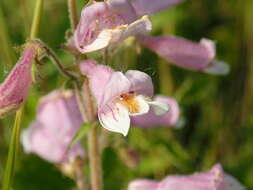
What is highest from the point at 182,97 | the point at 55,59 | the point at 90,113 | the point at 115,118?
the point at 55,59

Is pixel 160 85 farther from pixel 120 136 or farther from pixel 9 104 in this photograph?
pixel 9 104

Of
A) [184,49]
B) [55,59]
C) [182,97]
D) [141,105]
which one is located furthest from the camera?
[182,97]

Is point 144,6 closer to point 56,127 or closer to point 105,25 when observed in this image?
point 105,25

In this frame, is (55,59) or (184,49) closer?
(55,59)

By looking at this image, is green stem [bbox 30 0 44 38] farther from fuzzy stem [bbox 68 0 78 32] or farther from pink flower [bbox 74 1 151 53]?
pink flower [bbox 74 1 151 53]

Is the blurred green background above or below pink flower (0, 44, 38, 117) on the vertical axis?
below

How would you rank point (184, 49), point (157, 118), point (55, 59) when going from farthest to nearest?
1. point (157, 118)
2. point (184, 49)
3. point (55, 59)

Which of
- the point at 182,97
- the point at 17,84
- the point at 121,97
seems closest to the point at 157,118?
the point at 182,97

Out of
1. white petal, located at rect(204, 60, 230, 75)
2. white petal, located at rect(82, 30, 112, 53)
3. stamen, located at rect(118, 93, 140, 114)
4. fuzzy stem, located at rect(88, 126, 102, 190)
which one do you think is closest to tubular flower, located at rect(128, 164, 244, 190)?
fuzzy stem, located at rect(88, 126, 102, 190)
